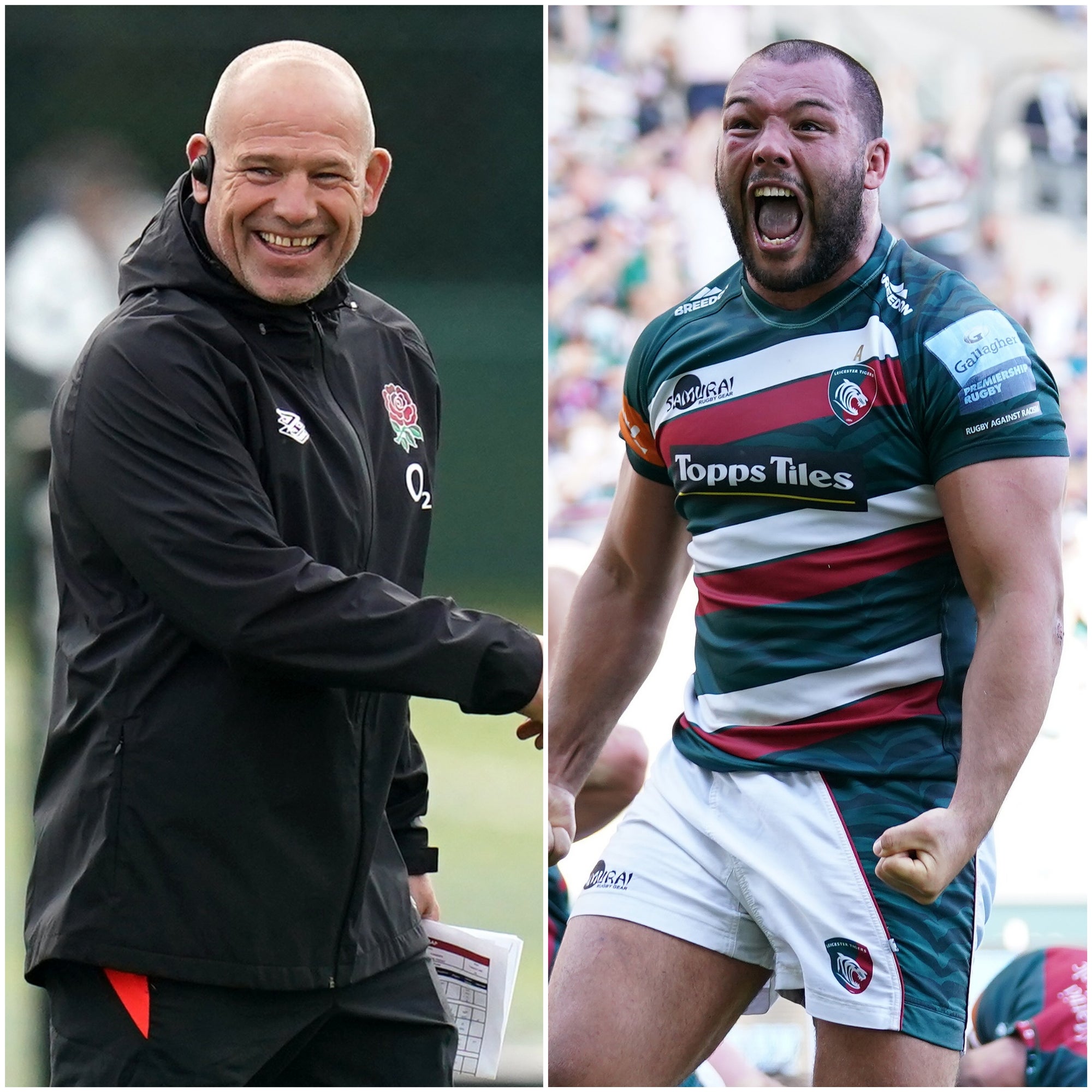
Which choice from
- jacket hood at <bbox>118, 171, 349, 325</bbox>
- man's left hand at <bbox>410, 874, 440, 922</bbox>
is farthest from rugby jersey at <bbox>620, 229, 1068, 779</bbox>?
jacket hood at <bbox>118, 171, 349, 325</bbox>

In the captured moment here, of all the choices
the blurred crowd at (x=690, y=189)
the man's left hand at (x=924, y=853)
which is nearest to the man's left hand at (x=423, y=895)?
the man's left hand at (x=924, y=853)

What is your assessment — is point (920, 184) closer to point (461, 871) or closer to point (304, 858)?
point (461, 871)

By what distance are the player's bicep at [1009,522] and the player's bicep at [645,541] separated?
1.68ft

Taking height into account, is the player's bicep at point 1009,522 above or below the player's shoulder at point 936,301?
below

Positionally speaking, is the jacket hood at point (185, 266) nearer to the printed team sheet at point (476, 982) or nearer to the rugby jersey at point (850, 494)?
the rugby jersey at point (850, 494)

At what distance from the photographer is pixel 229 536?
165 centimetres

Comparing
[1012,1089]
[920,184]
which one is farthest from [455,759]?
[1012,1089]

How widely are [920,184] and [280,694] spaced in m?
4.43

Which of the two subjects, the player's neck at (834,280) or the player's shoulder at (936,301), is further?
the player's neck at (834,280)

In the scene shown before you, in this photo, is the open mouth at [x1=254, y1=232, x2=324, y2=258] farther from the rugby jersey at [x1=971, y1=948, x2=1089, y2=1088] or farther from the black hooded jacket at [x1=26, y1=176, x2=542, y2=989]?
the rugby jersey at [x1=971, y1=948, x2=1089, y2=1088]

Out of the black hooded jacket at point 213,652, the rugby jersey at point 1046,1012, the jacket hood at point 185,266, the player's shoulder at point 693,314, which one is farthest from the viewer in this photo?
the rugby jersey at point 1046,1012

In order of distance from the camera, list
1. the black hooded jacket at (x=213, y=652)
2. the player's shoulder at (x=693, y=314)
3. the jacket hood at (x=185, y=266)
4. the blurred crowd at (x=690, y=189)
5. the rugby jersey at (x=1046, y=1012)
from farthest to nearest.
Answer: the blurred crowd at (x=690, y=189)
the rugby jersey at (x=1046, y=1012)
the player's shoulder at (x=693, y=314)
the jacket hood at (x=185, y=266)
the black hooded jacket at (x=213, y=652)

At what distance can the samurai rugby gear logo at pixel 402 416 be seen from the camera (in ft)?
6.43

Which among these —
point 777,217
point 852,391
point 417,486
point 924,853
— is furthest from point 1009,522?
point 417,486
